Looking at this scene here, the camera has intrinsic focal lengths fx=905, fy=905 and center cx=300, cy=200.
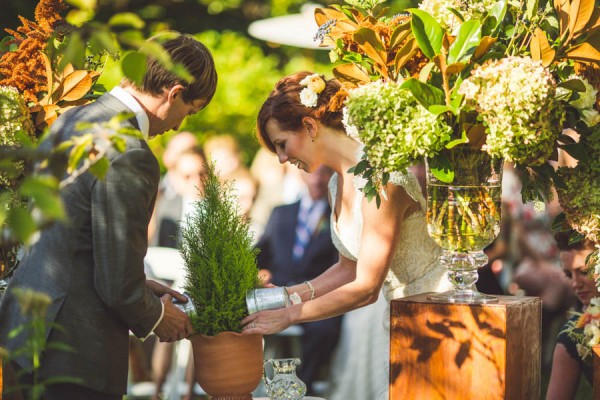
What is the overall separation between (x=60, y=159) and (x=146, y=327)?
4.17 feet

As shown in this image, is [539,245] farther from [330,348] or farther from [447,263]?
[447,263]

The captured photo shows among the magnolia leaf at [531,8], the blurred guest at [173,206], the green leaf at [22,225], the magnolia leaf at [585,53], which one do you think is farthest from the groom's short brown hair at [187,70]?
the blurred guest at [173,206]

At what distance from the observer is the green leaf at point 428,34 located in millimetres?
2217

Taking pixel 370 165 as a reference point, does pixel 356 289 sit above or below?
below

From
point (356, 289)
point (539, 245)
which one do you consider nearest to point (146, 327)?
point (356, 289)

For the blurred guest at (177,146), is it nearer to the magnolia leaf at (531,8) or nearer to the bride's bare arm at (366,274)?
the bride's bare arm at (366,274)

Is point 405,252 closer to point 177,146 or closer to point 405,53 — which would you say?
point 405,53

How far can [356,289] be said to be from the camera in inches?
111

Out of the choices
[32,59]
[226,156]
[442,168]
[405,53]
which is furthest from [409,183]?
[226,156]

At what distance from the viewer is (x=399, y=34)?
7.61 ft

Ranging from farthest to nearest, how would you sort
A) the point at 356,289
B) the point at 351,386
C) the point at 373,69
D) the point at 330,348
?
the point at 330,348 < the point at 351,386 < the point at 356,289 < the point at 373,69

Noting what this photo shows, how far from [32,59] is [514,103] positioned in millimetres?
1621

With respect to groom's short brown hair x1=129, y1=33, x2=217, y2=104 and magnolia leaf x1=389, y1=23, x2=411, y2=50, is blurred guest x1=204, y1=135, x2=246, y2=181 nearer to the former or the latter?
groom's short brown hair x1=129, y1=33, x2=217, y2=104

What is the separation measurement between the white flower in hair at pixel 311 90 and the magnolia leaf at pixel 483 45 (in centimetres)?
73
